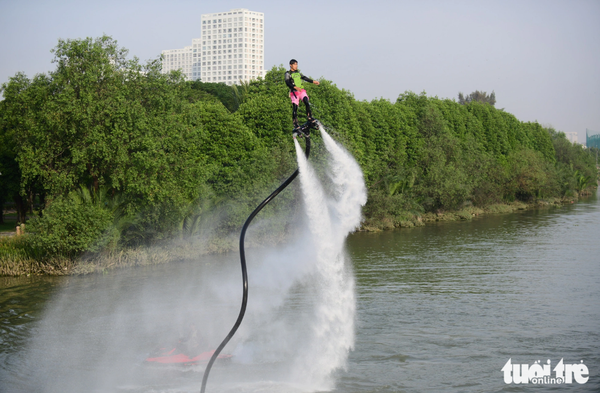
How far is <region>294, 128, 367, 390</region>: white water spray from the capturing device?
617 inches

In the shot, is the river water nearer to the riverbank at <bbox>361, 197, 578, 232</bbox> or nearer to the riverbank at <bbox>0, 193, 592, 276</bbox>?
the riverbank at <bbox>0, 193, 592, 276</bbox>

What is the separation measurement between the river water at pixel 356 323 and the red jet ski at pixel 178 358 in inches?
21.2

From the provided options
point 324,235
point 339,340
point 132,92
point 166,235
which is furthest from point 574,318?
point 132,92

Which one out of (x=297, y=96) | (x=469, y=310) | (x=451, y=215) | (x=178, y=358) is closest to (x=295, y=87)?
(x=297, y=96)

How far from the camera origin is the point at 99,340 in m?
21.9

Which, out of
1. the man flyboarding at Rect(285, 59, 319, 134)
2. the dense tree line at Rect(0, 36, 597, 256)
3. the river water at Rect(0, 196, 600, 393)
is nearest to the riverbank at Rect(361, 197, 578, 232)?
the dense tree line at Rect(0, 36, 597, 256)

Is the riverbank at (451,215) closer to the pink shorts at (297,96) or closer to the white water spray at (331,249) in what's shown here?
the white water spray at (331,249)

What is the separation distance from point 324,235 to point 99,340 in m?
11.6

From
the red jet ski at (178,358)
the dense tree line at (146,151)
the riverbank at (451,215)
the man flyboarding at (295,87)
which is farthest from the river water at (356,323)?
the riverbank at (451,215)

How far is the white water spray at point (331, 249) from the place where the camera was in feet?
51.4

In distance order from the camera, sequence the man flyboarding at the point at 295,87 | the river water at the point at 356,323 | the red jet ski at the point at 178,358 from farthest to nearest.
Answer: the red jet ski at the point at 178,358 < the river water at the point at 356,323 < the man flyboarding at the point at 295,87

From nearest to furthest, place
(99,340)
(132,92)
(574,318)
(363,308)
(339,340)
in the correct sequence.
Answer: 1. (339,340)
2. (99,340)
3. (574,318)
4. (363,308)
5. (132,92)

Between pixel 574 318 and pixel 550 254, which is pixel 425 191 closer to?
pixel 550 254

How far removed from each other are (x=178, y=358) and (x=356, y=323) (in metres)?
8.30
